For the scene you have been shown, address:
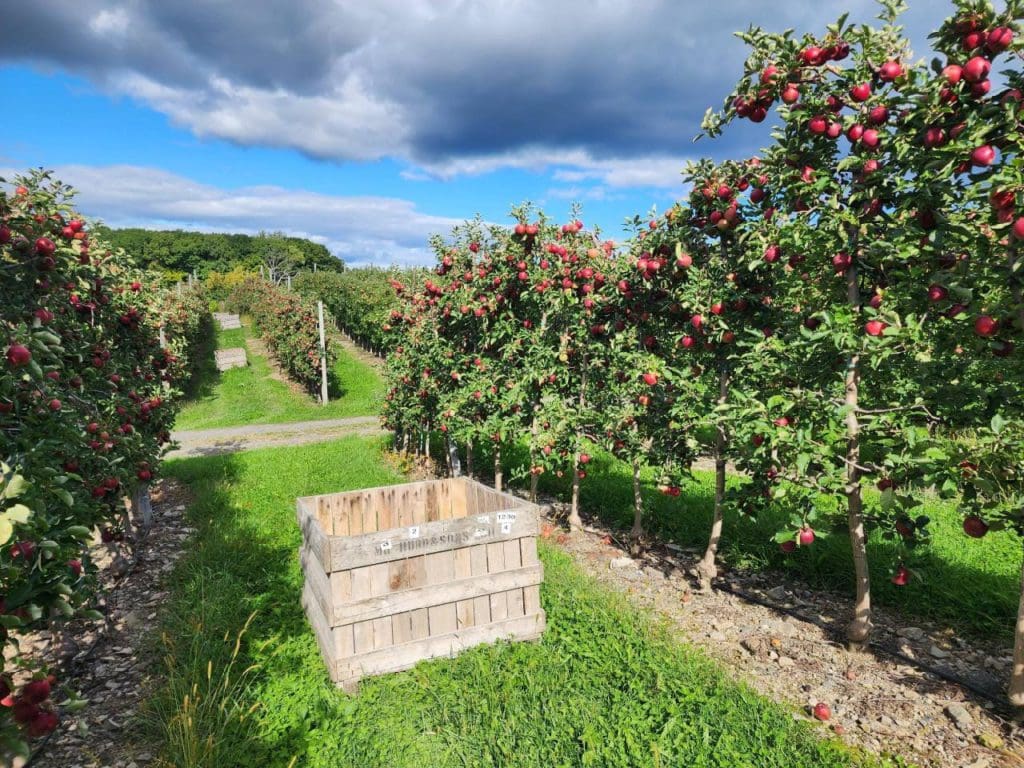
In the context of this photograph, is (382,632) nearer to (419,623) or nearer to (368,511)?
(419,623)

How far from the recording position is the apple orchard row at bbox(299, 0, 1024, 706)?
11.3 feet

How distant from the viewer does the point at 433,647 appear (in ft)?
15.1

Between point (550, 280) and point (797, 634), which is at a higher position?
point (550, 280)

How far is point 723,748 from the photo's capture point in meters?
3.46

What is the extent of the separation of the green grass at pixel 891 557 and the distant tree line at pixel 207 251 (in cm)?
6991

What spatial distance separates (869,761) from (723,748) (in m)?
0.81

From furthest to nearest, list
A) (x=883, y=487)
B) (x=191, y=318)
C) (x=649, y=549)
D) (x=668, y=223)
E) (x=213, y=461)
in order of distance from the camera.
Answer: (x=191, y=318) → (x=213, y=461) → (x=649, y=549) → (x=668, y=223) → (x=883, y=487)

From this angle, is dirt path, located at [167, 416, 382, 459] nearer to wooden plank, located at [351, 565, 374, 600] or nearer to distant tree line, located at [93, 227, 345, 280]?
wooden plank, located at [351, 565, 374, 600]

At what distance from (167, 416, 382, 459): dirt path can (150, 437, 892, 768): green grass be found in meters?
9.10

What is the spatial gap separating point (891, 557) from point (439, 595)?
4721 millimetres

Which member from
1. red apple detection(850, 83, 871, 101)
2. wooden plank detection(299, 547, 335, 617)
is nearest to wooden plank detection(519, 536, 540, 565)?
wooden plank detection(299, 547, 335, 617)

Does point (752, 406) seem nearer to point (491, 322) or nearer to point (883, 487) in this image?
point (883, 487)

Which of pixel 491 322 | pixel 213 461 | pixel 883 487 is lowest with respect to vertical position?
pixel 213 461

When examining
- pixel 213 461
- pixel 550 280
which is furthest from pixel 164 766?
pixel 213 461
